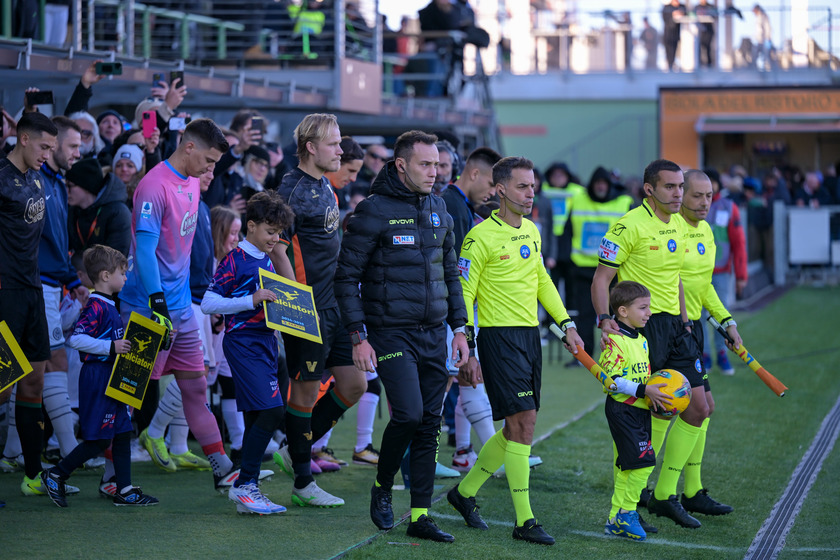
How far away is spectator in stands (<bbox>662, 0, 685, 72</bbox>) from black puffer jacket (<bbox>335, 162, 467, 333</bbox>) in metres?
24.6

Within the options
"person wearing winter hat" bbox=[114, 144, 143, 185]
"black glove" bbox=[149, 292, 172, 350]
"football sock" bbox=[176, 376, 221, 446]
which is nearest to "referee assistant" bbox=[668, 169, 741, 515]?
"football sock" bbox=[176, 376, 221, 446]

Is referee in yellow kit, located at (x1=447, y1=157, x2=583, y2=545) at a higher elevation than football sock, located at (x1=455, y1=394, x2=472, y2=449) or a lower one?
higher

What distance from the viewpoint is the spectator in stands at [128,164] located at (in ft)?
25.5

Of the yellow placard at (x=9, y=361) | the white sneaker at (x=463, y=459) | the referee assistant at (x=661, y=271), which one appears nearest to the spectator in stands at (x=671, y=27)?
Answer: the white sneaker at (x=463, y=459)

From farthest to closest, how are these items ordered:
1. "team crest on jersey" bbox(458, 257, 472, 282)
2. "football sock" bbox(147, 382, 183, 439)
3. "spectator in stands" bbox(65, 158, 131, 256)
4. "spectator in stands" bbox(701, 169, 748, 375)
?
"spectator in stands" bbox(701, 169, 748, 375), "spectator in stands" bbox(65, 158, 131, 256), "football sock" bbox(147, 382, 183, 439), "team crest on jersey" bbox(458, 257, 472, 282)

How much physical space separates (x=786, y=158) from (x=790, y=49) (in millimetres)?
2805

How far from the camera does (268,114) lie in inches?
515

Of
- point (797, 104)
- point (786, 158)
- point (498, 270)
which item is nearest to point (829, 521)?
point (498, 270)

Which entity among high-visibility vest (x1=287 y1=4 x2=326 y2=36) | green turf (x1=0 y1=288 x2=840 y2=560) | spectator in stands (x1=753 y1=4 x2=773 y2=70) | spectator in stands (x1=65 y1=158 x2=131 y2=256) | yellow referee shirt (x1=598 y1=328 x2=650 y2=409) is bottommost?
green turf (x1=0 y1=288 x2=840 y2=560)

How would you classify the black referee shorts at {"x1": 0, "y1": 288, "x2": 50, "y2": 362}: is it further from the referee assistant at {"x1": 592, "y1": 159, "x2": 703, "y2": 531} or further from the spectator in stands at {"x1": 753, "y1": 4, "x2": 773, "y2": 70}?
the spectator in stands at {"x1": 753, "y1": 4, "x2": 773, "y2": 70}

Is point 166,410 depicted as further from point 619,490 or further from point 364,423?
point 619,490

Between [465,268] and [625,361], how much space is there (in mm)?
999

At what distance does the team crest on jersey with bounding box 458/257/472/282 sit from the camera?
6027 millimetres

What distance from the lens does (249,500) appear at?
6066mm
